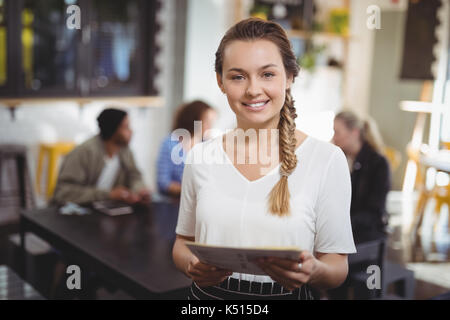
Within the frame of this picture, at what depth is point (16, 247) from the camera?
10.3ft

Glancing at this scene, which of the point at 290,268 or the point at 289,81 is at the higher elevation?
the point at 289,81

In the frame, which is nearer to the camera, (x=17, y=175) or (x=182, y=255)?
(x=182, y=255)

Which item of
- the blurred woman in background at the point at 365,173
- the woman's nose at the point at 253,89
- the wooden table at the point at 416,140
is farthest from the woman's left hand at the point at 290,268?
the wooden table at the point at 416,140

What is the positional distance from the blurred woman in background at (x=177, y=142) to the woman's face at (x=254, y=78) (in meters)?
2.32

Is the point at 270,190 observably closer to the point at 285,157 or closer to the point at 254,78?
the point at 285,157

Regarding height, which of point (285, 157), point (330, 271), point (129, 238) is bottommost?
point (129, 238)

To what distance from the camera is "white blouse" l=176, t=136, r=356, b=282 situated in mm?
1190

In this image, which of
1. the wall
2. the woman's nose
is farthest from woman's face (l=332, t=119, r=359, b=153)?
the wall

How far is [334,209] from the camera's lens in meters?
1.20

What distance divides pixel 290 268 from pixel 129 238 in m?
1.42

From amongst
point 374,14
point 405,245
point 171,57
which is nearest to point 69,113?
point 171,57

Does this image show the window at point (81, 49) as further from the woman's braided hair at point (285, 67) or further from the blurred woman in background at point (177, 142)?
the woman's braided hair at point (285, 67)

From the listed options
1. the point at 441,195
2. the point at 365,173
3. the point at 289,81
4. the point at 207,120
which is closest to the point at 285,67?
the point at 289,81
